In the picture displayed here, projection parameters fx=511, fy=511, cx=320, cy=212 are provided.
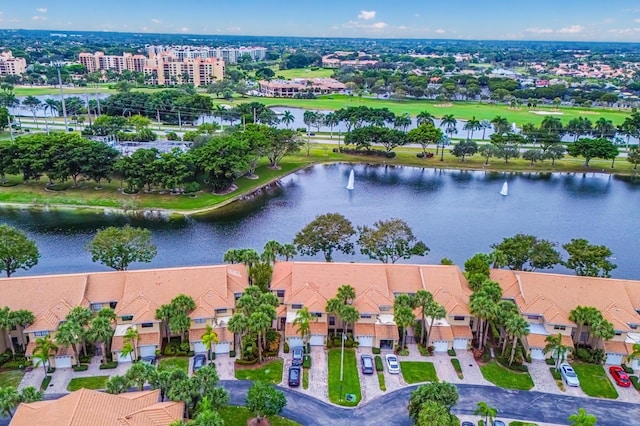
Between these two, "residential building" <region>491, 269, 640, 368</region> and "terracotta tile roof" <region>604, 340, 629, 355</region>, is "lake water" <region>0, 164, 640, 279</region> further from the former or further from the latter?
"terracotta tile roof" <region>604, 340, 629, 355</region>

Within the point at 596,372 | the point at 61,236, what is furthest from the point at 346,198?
the point at 596,372

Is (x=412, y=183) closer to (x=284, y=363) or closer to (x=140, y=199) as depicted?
(x=140, y=199)

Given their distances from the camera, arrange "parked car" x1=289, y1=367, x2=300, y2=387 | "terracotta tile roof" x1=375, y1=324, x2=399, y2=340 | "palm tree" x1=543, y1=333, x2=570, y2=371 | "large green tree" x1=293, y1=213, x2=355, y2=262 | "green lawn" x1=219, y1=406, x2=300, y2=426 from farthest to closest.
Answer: "large green tree" x1=293, y1=213, x2=355, y2=262 → "terracotta tile roof" x1=375, y1=324, x2=399, y2=340 → "palm tree" x1=543, y1=333, x2=570, y2=371 → "parked car" x1=289, y1=367, x2=300, y2=387 → "green lawn" x1=219, y1=406, x2=300, y2=426

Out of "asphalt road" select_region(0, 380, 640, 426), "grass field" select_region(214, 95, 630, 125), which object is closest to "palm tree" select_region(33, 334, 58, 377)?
"asphalt road" select_region(0, 380, 640, 426)

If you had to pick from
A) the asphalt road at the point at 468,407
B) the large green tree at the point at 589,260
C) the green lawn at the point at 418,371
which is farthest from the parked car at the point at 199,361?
the large green tree at the point at 589,260

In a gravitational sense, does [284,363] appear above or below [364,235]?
below

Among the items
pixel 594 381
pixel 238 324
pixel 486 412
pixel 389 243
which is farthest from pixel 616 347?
pixel 238 324
